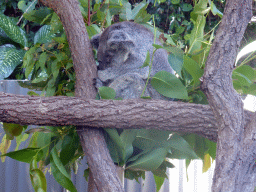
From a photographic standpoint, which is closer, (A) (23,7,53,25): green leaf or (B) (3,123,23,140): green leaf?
(B) (3,123,23,140): green leaf

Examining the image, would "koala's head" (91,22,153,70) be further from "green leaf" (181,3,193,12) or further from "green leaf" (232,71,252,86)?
"green leaf" (181,3,193,12)

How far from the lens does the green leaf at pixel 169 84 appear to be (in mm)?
914

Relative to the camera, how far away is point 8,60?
11.4 feet

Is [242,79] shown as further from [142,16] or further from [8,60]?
[8,60]

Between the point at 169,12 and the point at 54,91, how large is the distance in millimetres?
3296

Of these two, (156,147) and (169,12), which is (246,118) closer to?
Result: (156,147)

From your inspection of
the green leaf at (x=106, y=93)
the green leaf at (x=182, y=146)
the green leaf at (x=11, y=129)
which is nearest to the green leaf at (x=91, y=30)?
the green leaf at (x=106, y=93)

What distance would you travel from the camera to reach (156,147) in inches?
37.1

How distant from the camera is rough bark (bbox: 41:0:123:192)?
0.85 m

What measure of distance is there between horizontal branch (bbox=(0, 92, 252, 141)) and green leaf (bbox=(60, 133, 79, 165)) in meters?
0.16

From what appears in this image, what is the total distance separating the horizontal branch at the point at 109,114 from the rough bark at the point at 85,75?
0.07m

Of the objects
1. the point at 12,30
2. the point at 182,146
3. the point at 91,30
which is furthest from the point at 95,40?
the point at 12,30

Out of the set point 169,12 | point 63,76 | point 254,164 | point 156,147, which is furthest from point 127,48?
point 169,12

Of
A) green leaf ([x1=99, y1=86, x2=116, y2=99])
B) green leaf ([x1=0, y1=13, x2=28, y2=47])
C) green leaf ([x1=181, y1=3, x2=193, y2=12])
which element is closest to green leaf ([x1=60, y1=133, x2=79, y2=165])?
green leaf ([x1=99, y1=86, x2=116, y2=99])
